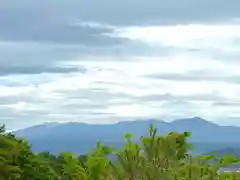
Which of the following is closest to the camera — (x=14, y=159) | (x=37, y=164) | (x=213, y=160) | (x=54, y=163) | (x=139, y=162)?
(x=139, y=162)

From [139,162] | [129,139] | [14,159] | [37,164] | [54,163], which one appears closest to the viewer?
[139,162]

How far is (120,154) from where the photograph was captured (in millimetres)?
17641

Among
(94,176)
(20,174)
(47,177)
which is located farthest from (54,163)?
(94,176)

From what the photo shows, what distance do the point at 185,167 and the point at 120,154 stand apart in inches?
64.6

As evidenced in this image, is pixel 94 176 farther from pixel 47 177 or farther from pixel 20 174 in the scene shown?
pixel 47 177

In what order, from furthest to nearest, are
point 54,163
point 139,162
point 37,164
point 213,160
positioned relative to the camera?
point 54,163
point 37,164
point 213,160
point 139,162

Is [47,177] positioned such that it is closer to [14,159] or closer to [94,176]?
[14,159]

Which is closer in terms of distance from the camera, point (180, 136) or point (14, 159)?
point (180, 136)

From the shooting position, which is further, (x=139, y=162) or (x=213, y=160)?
(x=213, y=160)

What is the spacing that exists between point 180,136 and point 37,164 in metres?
18.8

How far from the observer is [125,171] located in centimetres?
1738

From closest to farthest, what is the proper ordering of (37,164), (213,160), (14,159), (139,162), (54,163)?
(139,162) < (213,160) < (14,159) < (37,164) < (54,163)

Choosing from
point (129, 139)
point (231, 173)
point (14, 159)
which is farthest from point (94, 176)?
point (14, 159)

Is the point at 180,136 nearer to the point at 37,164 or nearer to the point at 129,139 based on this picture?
the point at 129,139
